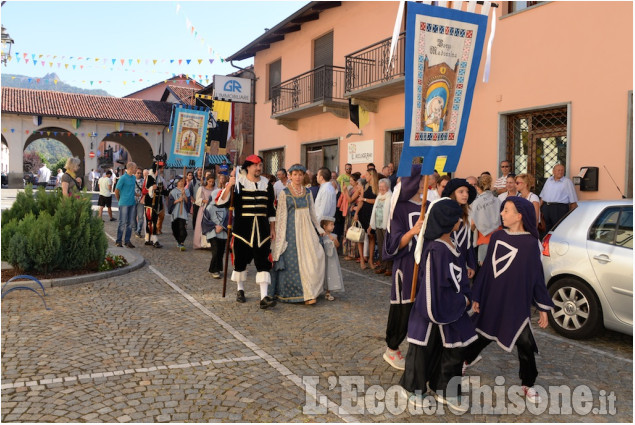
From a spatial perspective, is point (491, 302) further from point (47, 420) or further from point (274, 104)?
point (274, 104)

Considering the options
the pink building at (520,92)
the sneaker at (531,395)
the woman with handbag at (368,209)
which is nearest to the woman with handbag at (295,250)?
the woman with handbag at (368,209)

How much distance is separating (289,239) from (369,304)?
1370mm

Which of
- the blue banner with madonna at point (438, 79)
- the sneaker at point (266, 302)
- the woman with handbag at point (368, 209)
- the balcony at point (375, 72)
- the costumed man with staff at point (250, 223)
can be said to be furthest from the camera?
the balcony at point (375, 72)

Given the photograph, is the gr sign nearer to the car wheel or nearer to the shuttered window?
the shuttered window

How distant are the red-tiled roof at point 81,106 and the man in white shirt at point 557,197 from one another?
3556 cm

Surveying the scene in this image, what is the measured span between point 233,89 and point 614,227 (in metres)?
18.5

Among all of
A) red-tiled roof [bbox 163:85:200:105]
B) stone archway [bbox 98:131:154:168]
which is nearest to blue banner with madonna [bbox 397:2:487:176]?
red-tiled roof [bbox 163:85:200:105]

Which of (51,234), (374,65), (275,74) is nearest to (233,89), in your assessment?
(275,74)

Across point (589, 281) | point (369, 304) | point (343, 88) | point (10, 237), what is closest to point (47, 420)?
point (369, 304)

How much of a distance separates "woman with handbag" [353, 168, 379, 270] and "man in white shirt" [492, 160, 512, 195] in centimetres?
223

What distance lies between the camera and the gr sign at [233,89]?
70.8 feet

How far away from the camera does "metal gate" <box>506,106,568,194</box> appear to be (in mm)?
10875

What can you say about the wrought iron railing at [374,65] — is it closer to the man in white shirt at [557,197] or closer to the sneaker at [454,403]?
the man in white shirt at [557,197]

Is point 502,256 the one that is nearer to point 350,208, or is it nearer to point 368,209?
point 368,209
